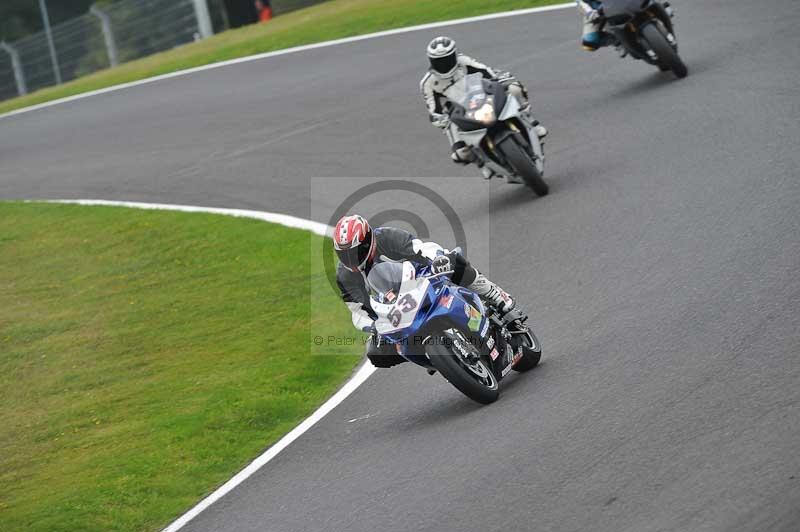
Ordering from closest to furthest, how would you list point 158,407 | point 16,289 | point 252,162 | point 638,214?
point 158,407, point 638,214, point 16,289, point 252,162

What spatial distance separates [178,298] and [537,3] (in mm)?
11648

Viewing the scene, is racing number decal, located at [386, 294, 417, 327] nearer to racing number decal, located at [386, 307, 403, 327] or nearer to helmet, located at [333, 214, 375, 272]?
racing number decal, located at [386, 307, 403, 327]

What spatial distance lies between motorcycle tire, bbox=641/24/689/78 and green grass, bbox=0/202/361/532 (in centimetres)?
517

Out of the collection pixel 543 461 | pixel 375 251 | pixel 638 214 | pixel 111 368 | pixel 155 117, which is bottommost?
pixel 155 117

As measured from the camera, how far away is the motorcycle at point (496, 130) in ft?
46.8

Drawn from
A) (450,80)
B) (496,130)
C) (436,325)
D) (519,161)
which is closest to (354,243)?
(436,325)

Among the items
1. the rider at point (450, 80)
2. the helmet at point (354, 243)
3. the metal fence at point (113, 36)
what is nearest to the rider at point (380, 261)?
the helmet at point (354, 243)

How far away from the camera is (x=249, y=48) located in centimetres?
2839

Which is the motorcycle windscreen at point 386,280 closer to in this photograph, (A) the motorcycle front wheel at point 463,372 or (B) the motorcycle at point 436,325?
(B) the motorcycle at point 436,325

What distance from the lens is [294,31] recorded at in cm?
2848

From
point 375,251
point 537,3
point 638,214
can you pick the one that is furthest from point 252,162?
point 375,251

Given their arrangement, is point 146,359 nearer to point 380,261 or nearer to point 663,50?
point 380,261

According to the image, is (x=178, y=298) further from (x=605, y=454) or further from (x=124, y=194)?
(x=605, y=454)

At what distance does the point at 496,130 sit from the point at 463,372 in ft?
20.0
